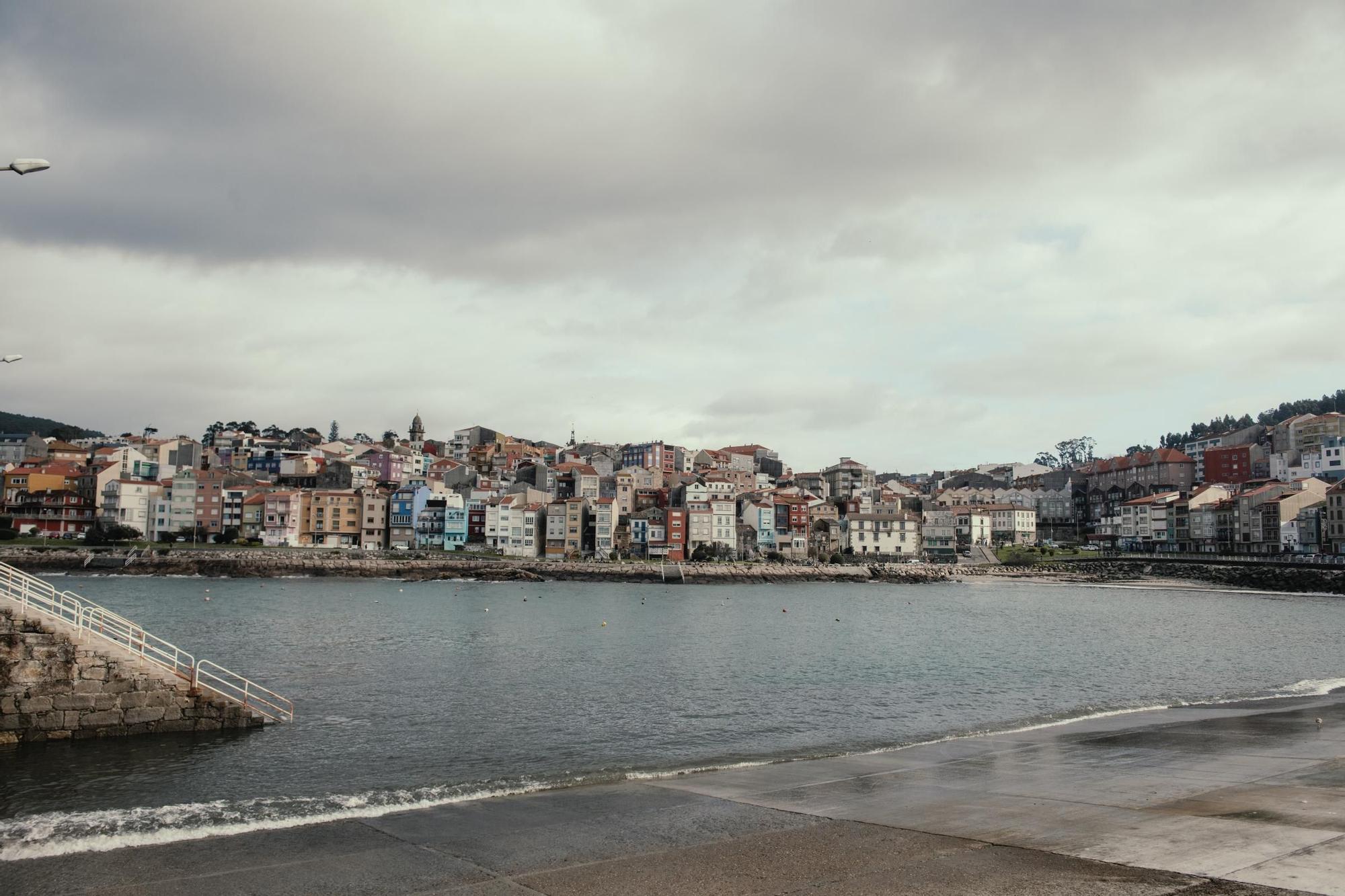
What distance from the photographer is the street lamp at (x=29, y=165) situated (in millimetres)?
10766

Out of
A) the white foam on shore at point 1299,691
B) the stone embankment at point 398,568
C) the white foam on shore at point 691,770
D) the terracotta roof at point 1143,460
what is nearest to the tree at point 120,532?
the stone embankment at point 398,568

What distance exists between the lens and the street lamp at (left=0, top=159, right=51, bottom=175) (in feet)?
35.3

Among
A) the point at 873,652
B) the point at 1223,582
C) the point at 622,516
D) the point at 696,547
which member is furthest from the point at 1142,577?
the point at 873,652

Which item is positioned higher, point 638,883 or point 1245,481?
point 1245,481

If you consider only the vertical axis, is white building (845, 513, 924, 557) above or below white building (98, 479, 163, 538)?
below

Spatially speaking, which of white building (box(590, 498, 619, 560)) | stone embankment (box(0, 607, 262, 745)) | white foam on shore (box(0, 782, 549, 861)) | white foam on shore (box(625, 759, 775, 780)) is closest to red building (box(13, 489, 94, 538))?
white building (box(590, 498, 619, 560))

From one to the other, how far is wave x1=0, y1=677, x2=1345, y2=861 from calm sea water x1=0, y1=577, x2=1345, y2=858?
6 centimetres

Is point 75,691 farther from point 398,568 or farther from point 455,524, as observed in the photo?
point 455,524

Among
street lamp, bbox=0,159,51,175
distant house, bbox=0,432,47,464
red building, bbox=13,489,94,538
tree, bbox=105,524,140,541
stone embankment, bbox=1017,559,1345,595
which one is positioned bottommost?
stone embankment, bbox=1017,559,1345,595

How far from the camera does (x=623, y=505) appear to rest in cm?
12988

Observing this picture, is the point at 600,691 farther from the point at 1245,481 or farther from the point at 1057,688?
the point at 1245,481

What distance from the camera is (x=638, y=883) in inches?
412

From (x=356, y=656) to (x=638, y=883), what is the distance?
2901 centimetres

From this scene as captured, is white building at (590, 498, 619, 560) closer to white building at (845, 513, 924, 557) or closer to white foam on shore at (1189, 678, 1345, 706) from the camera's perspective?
white building at (845, 513, 924, 557)
